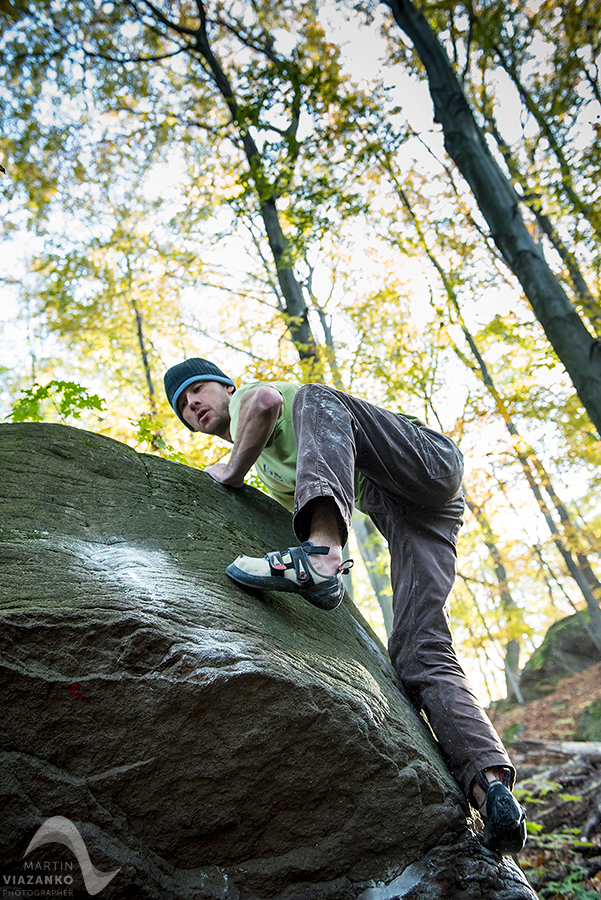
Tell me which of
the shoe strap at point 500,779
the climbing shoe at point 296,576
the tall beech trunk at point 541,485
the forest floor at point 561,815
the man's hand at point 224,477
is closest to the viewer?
the climbing shoe at point 296,576

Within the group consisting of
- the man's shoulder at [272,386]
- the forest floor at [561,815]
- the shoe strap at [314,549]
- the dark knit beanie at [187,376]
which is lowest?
the forest floor at [561,815]

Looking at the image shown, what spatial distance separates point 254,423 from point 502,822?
206cm

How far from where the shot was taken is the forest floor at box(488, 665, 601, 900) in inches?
125

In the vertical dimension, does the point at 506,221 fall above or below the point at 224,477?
above

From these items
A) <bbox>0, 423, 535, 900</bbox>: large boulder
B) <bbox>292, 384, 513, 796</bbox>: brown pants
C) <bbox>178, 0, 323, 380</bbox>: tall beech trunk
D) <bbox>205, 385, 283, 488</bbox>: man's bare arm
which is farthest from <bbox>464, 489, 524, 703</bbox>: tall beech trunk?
<bbox>0, 423, 535, 900</bbox>: large boulder

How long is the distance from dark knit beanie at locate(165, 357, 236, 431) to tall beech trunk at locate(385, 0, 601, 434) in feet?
11.4

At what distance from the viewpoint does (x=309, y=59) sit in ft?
28.0

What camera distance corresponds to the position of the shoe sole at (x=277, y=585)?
79.5 inches

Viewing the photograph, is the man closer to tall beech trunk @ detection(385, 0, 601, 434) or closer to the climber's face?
the climber's face

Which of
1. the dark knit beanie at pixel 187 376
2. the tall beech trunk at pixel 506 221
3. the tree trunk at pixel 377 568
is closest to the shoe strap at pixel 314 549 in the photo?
the dark knit beanie at pixel 187 376

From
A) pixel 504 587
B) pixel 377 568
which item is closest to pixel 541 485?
pixel 504 587

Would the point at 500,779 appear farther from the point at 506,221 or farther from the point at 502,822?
the point at 506,221

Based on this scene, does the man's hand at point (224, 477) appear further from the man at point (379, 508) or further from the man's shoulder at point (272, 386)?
the man's shoulder at point (272, 386)

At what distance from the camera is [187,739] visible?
5.32 feet
